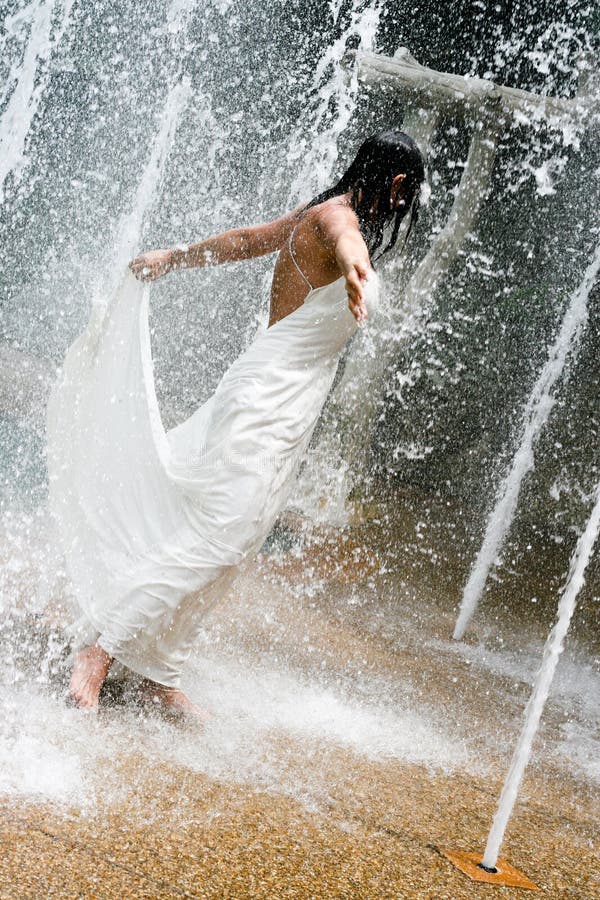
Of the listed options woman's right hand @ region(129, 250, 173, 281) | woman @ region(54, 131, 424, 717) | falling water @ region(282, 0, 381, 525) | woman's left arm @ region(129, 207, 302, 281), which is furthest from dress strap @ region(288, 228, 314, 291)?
falling water @ region(282, 0, 381, 525)

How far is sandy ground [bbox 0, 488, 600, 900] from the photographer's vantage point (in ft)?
5.90

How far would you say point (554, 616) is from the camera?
666 centimetres

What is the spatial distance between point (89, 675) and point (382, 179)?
1.70 m

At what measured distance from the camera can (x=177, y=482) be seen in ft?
9.02

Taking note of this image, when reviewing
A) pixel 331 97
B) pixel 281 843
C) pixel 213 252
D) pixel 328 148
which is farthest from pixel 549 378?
pixel 281 843

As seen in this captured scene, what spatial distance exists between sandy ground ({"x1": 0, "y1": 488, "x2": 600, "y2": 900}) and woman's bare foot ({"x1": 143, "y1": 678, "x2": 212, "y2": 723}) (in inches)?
3.3

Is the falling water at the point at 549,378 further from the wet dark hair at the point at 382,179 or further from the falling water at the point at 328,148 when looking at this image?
the wet dark hair at the point at 382,179

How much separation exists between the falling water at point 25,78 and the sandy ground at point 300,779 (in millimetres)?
6421

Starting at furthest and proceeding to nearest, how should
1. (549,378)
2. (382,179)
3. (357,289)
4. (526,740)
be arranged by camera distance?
(549,378) < (382,179) < (526,740) < (357,289)

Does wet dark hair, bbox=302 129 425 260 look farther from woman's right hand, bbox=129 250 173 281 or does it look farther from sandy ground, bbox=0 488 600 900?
sandy ground, bbox=0 488 600 900

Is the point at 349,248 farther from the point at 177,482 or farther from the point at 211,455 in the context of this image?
the point at 177,482

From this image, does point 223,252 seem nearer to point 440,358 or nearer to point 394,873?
point 394,873

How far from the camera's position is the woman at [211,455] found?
2637 millimetres

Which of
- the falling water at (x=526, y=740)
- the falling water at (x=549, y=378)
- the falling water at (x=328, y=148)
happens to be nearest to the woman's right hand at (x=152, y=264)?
the falling water at (x=526, y=740)
